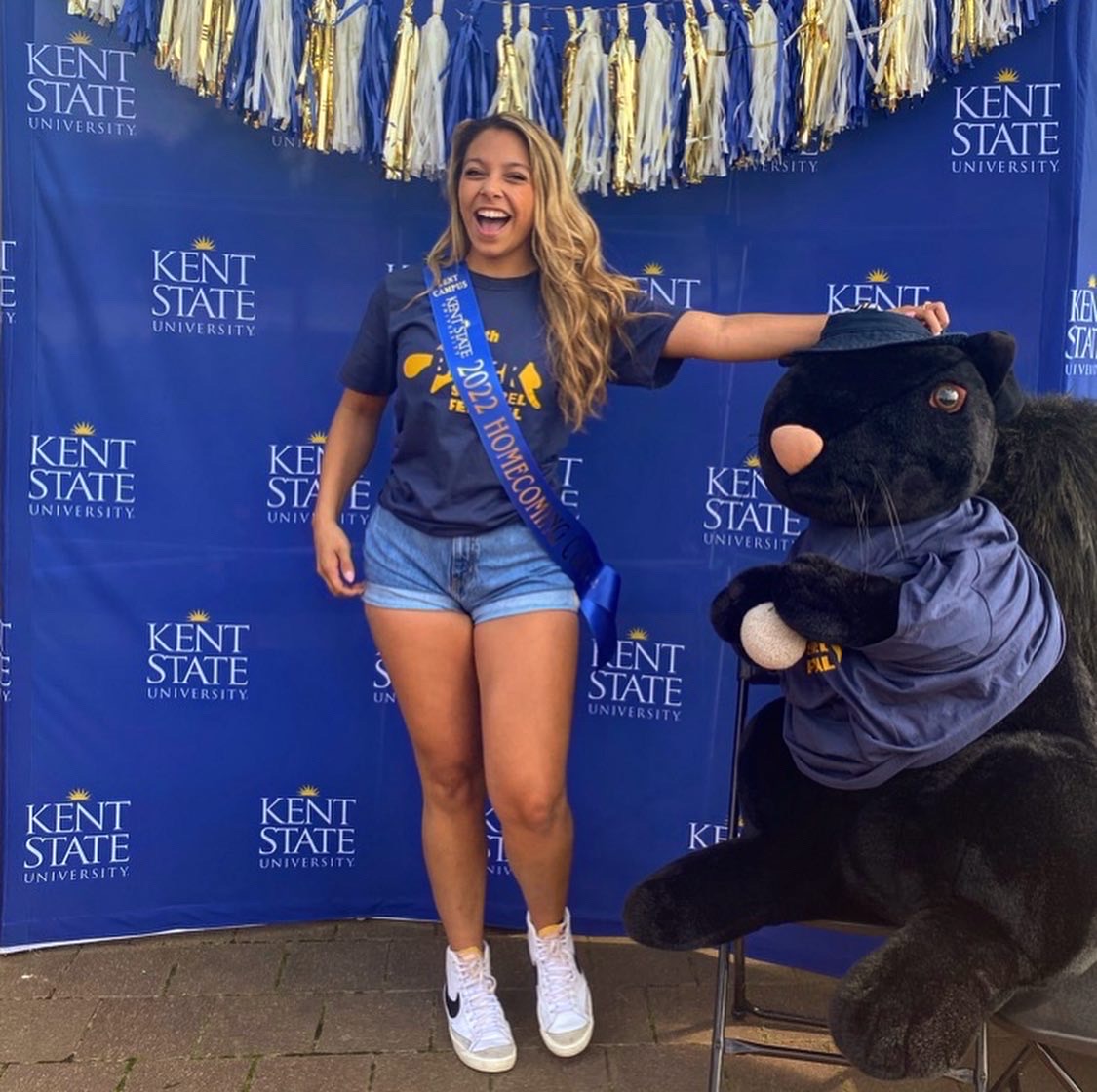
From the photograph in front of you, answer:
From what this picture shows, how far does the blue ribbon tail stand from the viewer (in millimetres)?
2727

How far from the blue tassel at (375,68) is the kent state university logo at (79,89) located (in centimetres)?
64

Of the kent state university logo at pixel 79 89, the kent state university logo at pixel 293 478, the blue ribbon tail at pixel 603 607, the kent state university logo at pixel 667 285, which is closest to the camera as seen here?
the blue ribbon tail at pixel 603 607

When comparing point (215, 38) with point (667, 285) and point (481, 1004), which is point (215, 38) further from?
point (481, 1004)

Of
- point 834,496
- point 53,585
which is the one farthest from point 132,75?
point 834,496

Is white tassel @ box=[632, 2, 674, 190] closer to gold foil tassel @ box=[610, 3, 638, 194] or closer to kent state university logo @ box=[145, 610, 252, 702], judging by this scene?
gold foil tassel @ box=[610, 3, 638, 194]

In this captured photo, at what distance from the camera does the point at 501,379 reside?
257cm

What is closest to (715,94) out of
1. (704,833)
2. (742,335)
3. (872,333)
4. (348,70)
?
(742,335)

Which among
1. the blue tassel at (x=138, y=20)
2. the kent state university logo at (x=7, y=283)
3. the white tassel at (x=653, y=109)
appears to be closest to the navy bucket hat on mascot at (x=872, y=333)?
the white tassel at (x=653, y=109)

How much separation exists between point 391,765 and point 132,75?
79.4 inches

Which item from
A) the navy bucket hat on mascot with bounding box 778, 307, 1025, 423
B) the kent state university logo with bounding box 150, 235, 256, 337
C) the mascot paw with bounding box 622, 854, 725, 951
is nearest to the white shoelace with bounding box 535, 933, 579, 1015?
the mascot paw with bounding box 622, 854, 725, 951

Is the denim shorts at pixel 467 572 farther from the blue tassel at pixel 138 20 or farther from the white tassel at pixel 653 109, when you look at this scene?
the blue tassel at pixel 138 20

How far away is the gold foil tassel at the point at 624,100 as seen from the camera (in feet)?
9.67

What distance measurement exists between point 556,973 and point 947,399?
64.4 inches

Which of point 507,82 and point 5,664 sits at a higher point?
point 507,82
